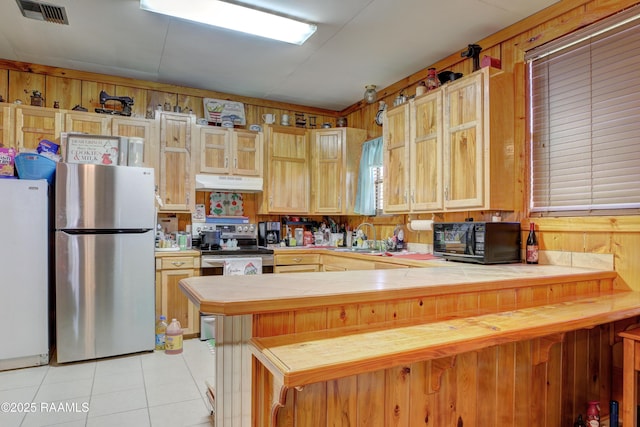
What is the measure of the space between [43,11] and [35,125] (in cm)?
120

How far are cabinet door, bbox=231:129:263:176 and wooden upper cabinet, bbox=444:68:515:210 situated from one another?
89.4 inches

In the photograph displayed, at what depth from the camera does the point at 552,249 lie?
2.60 m

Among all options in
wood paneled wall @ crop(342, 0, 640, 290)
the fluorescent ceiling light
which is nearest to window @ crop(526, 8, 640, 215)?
wood paneled wall @ crop(342, 0, 640, 290)

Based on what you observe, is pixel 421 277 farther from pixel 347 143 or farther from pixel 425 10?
pixel 347 143

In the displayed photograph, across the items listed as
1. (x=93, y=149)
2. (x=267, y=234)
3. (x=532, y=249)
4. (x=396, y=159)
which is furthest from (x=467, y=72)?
(x=93, y=149)

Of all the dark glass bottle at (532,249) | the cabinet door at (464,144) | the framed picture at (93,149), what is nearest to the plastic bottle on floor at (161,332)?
the framed picture at (93,149)

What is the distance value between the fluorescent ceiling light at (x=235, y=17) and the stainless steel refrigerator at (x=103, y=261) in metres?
1.37

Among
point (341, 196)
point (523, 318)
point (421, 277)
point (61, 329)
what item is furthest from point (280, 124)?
point (523, 318)

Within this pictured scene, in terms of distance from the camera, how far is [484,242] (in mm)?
2564

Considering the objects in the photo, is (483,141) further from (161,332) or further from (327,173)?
(161,332)

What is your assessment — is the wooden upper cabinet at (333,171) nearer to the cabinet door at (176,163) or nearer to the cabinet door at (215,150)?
the cabinet door at (215,150)

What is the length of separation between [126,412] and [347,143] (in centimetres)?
340

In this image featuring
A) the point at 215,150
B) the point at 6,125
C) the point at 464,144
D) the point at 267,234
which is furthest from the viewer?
the point at 267,234

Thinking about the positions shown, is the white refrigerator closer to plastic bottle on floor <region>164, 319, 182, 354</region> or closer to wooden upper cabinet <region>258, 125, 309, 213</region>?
plastic bottle on floor <region>164, 319, 182, 354</region>
